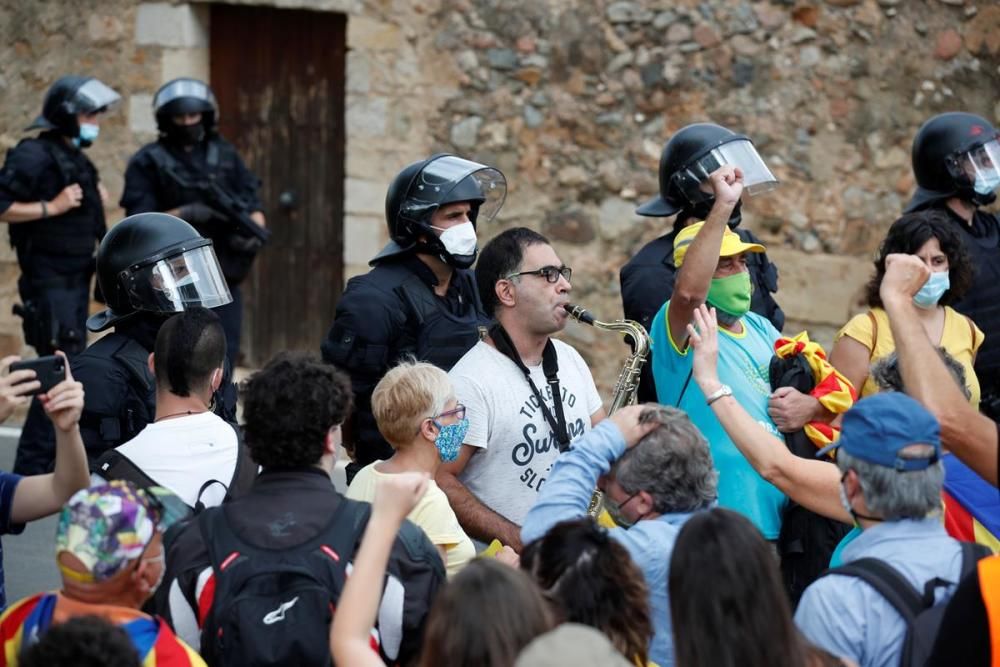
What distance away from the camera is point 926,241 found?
5.06m

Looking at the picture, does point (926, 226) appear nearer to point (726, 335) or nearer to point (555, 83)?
point (726, 335)

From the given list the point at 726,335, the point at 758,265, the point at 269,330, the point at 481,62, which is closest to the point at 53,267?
the point at 269,330

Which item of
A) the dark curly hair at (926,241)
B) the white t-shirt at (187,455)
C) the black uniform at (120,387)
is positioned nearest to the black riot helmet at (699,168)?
the dark curly hair at (926,241)

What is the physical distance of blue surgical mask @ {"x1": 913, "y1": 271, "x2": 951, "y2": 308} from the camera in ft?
16.2

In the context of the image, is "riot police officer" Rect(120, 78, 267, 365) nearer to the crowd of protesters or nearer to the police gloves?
the police gloves

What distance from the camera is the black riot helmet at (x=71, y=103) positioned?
8.09m

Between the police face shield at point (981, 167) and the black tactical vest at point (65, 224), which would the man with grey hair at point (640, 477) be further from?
the black tactical vest at point (65, 224)

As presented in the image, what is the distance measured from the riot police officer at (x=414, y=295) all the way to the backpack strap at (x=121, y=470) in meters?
1.26

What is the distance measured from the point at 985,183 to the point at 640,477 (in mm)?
3423

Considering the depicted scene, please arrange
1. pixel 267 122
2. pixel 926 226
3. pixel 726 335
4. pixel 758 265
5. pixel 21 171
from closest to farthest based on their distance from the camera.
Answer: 1. pixel 726 335
2. pixel 926 226
3. pixel 758 265
4. pixel 21 171
5. pixel 267 122

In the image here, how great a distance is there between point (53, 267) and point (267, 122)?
2.22m

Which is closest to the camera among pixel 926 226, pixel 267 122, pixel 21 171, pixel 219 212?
pixel 926 226

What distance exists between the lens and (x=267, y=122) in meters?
9.91

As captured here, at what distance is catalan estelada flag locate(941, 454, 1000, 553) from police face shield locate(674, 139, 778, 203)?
1937mm
